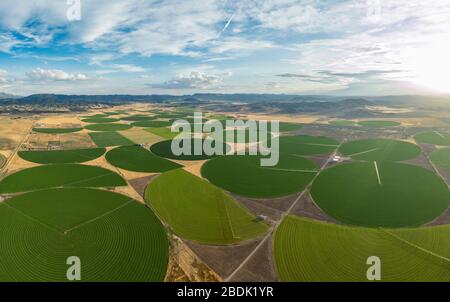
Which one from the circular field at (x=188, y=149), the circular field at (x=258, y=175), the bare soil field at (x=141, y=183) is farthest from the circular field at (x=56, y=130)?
the circular field at (x=258, y=175)

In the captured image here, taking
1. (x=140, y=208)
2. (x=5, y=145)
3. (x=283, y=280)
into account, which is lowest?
(x=283, y=280)

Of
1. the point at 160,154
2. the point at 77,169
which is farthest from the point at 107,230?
the point at 160,154

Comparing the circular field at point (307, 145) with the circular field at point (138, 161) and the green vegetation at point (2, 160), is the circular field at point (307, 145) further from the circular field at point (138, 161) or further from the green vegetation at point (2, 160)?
the green vegetation at point (2, 160)

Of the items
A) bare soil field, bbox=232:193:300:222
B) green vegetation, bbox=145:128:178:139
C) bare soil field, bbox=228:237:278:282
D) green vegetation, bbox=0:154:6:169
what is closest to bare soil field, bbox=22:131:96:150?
green vegetation, bbox=0:154:6:169

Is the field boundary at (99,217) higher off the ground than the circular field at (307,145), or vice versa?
the circular field at (307,145)

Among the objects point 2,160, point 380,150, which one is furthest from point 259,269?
point 2,160
